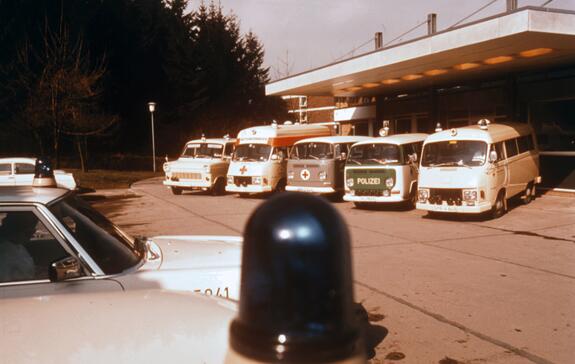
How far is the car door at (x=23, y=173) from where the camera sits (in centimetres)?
1675

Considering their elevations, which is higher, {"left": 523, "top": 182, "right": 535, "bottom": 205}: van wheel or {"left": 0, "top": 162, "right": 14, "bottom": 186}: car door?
{"left": 0, "top": 162, "right": 14, "bottom": 186}: car door

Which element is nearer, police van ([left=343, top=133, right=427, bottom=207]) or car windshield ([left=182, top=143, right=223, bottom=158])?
police van ([left=343, top=133, right=427, bottom=207])

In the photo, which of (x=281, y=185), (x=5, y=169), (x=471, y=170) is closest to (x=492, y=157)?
(x=471, y=170)

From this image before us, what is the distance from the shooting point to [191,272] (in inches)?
148

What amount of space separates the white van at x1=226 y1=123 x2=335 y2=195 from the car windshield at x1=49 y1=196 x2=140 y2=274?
1399cm

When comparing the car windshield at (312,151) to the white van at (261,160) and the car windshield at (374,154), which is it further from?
the car windshield at (374,154)

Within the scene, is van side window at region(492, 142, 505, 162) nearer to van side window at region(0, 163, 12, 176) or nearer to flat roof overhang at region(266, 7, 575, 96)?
flat roof overhang at region(266, 7, 575, 96)

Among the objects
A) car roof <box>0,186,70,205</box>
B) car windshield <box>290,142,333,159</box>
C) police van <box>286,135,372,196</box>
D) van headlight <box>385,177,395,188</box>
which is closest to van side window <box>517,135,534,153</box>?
van headlight <box>385,177,395,188</box>

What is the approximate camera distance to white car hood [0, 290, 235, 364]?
5.50 feet

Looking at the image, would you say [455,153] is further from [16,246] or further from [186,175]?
[16,246]

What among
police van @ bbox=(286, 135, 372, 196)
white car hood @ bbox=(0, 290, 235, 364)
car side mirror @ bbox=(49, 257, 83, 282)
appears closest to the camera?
white car hood @ bbox=(0, 290, 235, 364)

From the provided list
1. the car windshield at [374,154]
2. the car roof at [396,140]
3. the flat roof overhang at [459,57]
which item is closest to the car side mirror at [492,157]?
the car windshield at [374,154]

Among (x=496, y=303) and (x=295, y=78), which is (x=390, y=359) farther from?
(x=295, y=78)

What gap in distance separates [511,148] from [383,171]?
3381 mm
